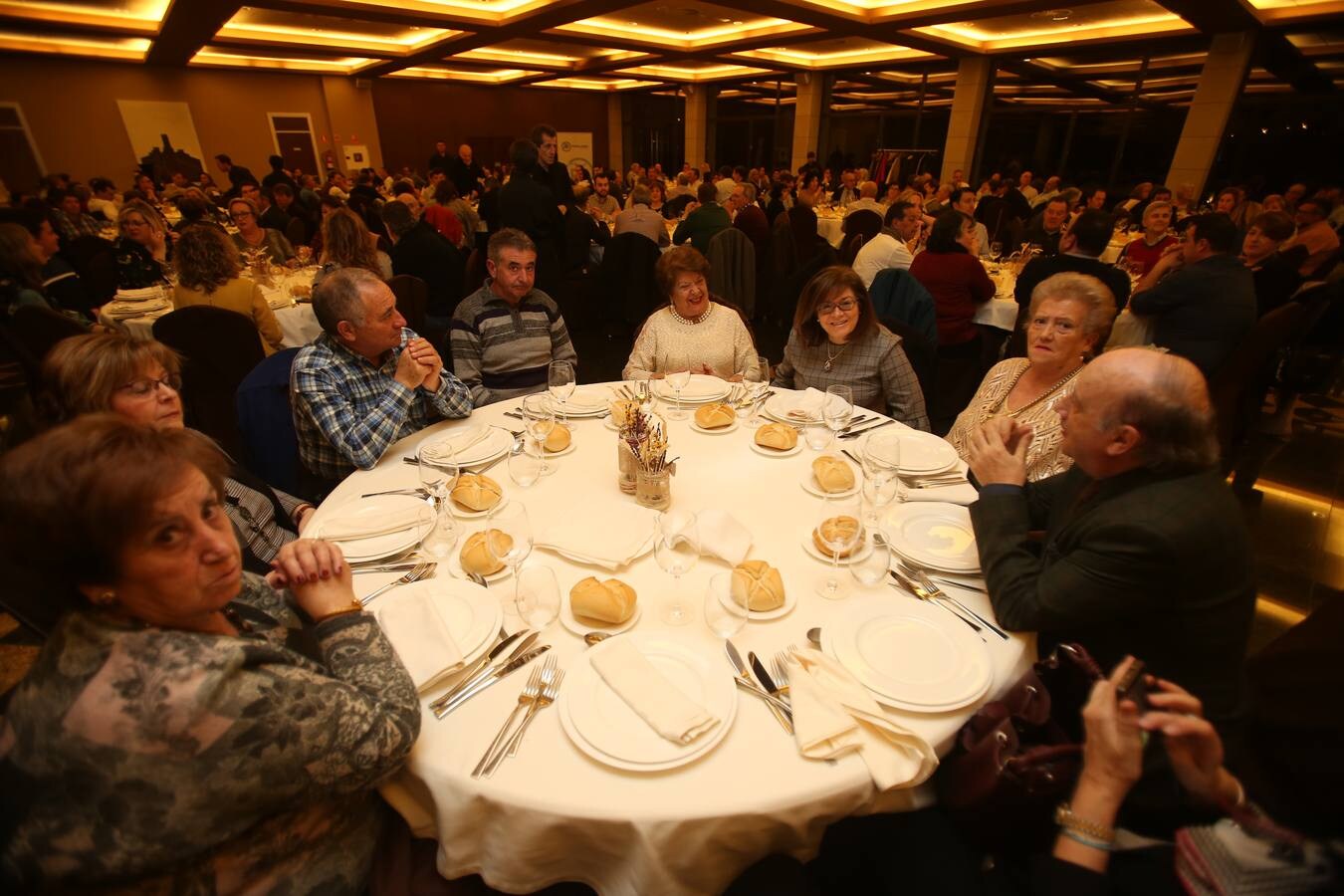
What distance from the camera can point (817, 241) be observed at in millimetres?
7020

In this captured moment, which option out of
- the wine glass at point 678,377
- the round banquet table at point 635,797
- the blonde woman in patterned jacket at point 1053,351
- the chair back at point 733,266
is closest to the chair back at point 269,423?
the wine glass at point 678,377

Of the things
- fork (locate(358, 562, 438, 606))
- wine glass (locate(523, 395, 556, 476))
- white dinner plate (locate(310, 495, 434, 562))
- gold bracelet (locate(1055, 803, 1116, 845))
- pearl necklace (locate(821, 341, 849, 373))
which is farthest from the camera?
pearl necklace (locate(821, 341, 849, 373))

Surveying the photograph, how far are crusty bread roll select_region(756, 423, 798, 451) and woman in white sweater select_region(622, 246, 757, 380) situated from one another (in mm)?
939

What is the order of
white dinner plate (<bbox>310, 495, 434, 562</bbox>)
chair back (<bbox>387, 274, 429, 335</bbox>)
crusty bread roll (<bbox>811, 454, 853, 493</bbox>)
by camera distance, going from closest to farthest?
white dinner plate (<bbox>310, 495, 434, 562</bbox>), crusty bread roll (<bbox>811, 454, 853, 493</bbox>), chair back (<bbox>387, 274, 429, 335</bbox>)

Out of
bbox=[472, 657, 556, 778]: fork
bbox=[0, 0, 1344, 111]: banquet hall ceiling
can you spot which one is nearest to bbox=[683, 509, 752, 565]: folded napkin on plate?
bbox=[472, 657, 556, 778]: fork

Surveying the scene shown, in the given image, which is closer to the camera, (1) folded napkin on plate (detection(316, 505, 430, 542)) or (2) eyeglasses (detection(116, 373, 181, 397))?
(1) folded napkin on plate (detection(316, 505, 430, 542))

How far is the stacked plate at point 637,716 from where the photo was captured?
999 millimetres

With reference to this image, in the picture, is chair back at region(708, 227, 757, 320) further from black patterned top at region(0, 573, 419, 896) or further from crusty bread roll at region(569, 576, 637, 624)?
black patterned top at region(0, 573, 419, 896)

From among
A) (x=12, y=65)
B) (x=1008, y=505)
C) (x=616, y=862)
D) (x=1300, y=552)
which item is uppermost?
(x=12, y=65)

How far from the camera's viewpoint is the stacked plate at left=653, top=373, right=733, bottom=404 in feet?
8.02

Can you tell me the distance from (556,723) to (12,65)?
59.7 feet

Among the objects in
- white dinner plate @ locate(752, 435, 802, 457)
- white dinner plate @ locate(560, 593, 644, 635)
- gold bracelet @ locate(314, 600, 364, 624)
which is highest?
gold bracelet @ locate(314, 600, 364, 624)

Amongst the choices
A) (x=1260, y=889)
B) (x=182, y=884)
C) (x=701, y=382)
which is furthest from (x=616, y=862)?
(x=701, y=382)

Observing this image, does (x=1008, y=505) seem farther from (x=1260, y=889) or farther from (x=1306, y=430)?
(x=1306, y=430)
